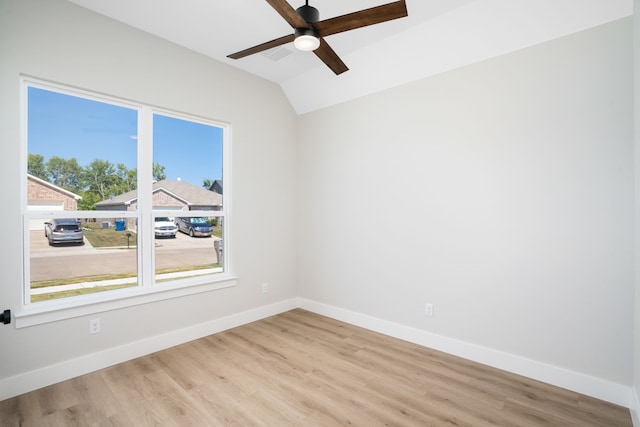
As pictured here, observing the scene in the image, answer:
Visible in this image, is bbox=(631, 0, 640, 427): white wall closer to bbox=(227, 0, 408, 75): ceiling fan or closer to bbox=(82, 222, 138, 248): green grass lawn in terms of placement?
bbox=(227, 0, 408, 75): ceiling fan

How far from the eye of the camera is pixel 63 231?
2.62 metres

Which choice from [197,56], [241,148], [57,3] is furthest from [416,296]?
[57,3]

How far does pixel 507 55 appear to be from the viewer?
2.65 meters

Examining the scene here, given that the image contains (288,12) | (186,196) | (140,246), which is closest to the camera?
(288,12)

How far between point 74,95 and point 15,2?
2.22 ft

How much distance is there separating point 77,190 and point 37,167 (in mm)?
308

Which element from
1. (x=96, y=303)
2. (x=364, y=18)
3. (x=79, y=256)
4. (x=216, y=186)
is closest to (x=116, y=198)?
(x=79, y=256)

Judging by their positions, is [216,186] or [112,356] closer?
[112,356]

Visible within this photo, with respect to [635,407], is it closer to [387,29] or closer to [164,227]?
[387,29]

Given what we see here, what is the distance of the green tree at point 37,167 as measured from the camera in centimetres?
247

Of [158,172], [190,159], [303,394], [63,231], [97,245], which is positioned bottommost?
[303,394]

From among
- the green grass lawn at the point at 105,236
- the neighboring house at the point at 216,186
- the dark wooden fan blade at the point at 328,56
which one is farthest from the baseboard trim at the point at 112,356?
the dark wooden fan blade at the point at 328,56

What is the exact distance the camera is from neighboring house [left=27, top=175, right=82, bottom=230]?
2.46 meters

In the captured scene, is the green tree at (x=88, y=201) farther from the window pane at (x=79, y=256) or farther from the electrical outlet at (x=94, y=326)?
the electrical outlet at (x=94, y=326)
